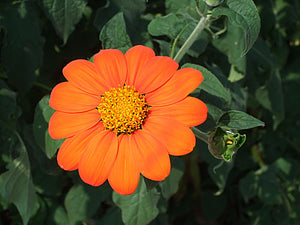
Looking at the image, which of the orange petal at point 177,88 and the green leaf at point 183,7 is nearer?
the orange petal at point 177,88

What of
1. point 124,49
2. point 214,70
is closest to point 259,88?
point 214,70

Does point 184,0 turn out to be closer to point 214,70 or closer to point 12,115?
point 214,70

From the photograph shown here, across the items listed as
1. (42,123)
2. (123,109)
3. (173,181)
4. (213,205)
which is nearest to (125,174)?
(123,109)

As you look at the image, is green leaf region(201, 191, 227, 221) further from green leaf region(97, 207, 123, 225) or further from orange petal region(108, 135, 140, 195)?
orange petal region(108, 135, 140, 195)

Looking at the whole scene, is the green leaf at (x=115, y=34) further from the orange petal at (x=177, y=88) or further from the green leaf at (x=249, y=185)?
the green leaf at (x=249, y=185)

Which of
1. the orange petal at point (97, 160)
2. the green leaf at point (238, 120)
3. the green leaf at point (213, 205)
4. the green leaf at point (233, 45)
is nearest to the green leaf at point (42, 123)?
the orange petal at point (97, 160)

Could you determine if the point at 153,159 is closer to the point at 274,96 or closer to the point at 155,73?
the point at 155,73
